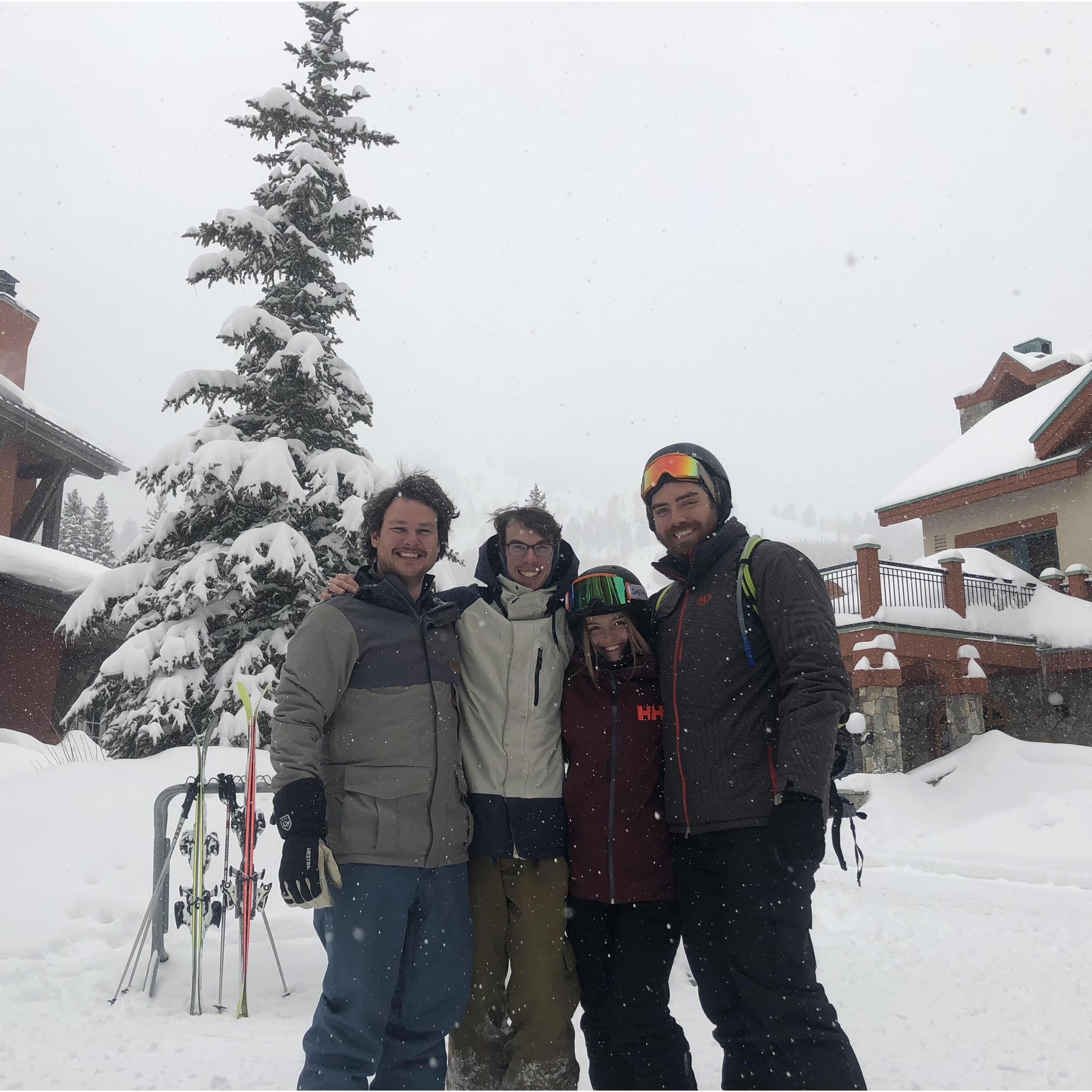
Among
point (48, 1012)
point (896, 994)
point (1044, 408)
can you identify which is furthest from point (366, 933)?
point (1044, 408)

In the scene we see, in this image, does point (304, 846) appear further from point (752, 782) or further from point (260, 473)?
point (260, 473)

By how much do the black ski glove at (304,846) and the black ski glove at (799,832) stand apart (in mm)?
1425

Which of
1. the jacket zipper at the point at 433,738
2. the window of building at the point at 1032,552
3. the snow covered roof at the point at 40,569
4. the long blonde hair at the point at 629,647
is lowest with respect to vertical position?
the jacket zipper at the point at 433,738

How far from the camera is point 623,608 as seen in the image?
10.3 feet

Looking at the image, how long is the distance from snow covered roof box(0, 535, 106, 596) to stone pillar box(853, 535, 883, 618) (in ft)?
43.8

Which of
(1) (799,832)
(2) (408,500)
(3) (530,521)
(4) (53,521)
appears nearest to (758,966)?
(1) (799,832)

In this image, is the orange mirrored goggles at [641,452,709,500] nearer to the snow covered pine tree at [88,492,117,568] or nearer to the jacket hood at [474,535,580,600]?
the jacket hood at [474,535,580,600]

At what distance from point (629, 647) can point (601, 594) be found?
0.24m

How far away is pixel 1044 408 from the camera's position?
2009cm

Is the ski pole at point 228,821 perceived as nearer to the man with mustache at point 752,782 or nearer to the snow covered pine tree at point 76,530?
the man with mustache at point 752,782

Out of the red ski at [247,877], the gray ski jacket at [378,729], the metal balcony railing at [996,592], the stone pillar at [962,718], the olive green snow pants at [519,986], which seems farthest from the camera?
the metal balcony railing at [996,592]

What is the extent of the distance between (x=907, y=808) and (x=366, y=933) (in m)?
11.5

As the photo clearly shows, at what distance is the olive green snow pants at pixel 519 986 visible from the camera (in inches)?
114

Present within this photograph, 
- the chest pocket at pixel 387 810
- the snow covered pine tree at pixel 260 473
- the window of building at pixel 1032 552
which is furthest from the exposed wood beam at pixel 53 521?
the window of building at pixel 1032 552
